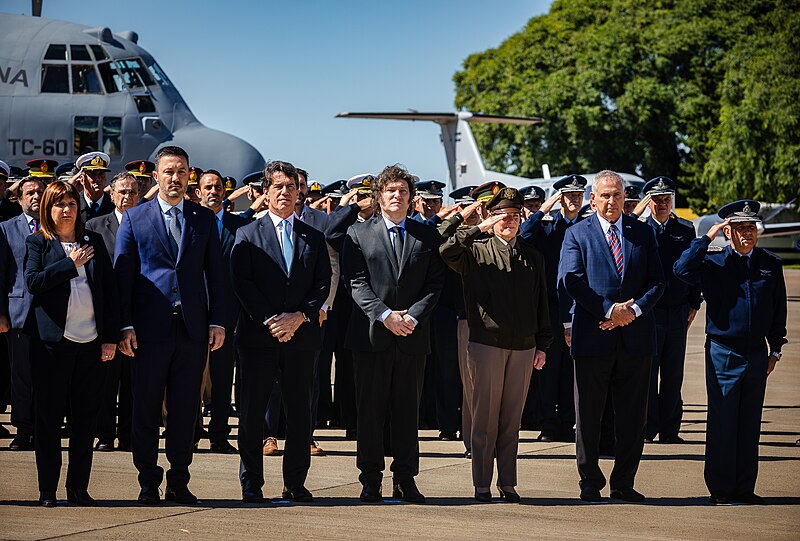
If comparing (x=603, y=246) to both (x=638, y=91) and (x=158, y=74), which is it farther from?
(x=638, y=91)

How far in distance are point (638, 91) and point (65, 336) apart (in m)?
44.3

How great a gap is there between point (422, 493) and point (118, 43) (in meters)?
14.4

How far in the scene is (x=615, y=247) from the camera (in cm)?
754

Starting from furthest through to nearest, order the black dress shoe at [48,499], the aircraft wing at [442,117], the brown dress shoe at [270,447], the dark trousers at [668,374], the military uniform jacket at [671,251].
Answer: the aircraft wing at [442,117] < the military uniform jacket at [671,251] < the dark trousers at [668,374] < the brown dress shoe at [270,447] < the black dress shoe at [48,499]

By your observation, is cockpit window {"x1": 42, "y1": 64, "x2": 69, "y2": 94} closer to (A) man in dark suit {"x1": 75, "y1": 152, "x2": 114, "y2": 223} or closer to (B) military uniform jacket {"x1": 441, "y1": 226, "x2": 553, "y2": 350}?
(A) man in dark suit {"x1": 75, "y1": 152, "x2": 114, "y2": 223}

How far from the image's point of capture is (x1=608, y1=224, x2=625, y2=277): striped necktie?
24.6 feet

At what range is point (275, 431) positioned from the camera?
352 inches

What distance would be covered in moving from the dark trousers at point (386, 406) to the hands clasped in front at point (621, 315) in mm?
1242

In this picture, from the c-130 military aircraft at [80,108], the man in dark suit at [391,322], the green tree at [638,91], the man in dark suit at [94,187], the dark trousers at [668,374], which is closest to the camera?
the man in dark suit at [391,322]

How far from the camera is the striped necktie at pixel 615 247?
7.51 meters

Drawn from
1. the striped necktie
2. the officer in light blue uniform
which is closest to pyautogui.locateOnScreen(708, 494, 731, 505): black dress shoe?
the officer in light blue uniform

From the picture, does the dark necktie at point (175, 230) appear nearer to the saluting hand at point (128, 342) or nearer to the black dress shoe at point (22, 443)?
the saluting hand at point (128, 342)

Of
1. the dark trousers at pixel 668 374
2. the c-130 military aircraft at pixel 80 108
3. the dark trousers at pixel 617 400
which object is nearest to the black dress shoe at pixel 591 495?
the dark trousers at pixel 617 400

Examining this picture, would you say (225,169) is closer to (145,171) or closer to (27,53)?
(27,53)
